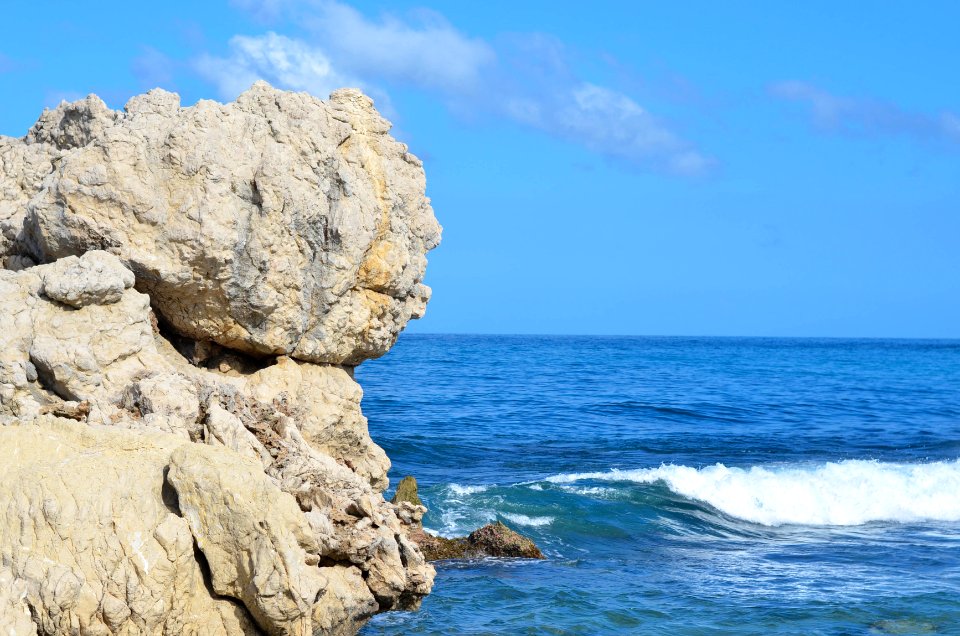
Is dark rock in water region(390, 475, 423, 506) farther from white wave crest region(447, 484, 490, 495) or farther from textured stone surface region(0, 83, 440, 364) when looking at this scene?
→ textured stone surface region(0, 83, 440, 364)

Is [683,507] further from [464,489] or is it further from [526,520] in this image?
[464,489]

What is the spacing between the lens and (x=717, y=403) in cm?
3894

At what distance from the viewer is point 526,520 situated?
654 inches

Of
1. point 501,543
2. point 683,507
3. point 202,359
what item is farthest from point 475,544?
point 683,507

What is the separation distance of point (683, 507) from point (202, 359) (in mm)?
11396

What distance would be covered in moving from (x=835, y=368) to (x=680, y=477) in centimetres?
5217

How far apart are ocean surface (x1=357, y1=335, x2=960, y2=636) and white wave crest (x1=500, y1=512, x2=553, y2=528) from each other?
5 centimetres

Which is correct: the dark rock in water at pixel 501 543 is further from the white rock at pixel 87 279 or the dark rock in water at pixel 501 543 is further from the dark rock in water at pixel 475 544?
the white rock at pixel 87 279

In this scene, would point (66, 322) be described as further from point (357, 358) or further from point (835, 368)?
point (835, 368)

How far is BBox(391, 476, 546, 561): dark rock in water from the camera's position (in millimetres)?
13547

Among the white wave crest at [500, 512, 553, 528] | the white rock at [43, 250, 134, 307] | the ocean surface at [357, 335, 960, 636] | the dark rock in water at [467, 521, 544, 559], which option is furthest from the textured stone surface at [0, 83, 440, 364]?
the white wave crest at [500, 512, 553, 528]

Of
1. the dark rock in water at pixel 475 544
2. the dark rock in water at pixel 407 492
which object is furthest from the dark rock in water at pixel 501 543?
the dark rock in water at pixel 407 492

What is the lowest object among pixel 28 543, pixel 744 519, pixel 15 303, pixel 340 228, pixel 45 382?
pixel 744 519

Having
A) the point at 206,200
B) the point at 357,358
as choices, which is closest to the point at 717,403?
the point at 357,358
